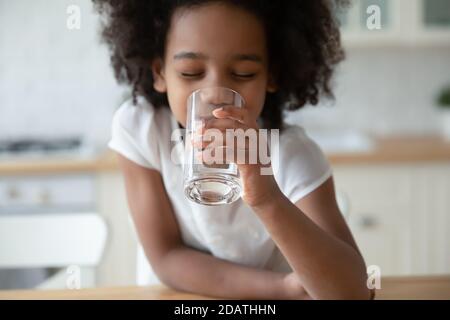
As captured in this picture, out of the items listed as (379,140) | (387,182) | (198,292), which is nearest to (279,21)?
(198,292)

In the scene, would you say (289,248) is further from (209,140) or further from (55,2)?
(55,2)

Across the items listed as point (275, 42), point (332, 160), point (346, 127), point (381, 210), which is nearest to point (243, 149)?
point (275, 42)

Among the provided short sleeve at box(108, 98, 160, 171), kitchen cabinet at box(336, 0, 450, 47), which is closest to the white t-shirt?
short sleeve at box(108, 98, 160, 171)

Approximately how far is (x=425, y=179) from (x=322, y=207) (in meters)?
1.07

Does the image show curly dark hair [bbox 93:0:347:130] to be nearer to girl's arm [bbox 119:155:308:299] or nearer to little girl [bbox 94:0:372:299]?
little girl [bbox 94:0:372:299]

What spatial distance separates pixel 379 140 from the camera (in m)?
1.94

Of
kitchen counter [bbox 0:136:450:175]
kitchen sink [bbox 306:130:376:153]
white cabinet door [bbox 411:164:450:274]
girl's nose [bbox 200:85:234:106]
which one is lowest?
white cabinet door [bbox 411:164:450:274]

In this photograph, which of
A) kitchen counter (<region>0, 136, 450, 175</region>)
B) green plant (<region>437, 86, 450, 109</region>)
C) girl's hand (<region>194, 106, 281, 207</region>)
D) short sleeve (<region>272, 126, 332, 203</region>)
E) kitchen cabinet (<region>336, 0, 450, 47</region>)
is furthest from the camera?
green plant (<region>437, 86, 450, 109</region>)

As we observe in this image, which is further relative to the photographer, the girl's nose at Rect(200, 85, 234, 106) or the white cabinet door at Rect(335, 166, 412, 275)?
the white cabinet door at Rect(335, 166, 412, 275)

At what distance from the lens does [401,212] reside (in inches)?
67.7

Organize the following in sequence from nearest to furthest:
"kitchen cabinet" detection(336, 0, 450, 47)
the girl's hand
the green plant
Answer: the girl's hand → "kitchen cabinet" detection(336, 0, 450, 47) → the green plant

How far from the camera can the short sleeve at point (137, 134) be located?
81cm

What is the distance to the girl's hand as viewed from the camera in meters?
0.52

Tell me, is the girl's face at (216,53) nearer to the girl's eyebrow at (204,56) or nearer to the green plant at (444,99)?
the girl's eyebrow at (204,56)
